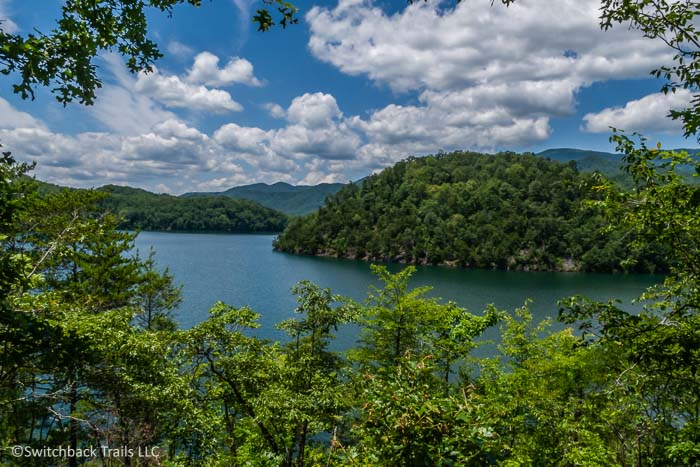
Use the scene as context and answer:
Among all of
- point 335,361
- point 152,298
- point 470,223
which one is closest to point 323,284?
point 152,298

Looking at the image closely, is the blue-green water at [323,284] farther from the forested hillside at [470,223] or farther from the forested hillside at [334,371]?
the forested hillside at [334,371]

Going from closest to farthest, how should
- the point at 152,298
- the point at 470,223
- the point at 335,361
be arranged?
the point at 335,361, the point at 152,298, the point at 470,223

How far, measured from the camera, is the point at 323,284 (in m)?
66.3

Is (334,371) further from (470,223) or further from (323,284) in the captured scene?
(470,223)

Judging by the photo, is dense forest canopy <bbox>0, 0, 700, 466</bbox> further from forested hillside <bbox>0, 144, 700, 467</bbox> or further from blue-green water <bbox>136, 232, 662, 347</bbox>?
blue-green water <bbox>136, 232, 662, 347</bbox>

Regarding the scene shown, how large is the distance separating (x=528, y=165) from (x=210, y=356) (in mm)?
155975

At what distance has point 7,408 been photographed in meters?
5.09

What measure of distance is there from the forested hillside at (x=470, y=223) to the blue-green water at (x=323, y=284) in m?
8.39

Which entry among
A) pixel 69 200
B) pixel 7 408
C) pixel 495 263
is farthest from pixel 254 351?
pixel 495 263

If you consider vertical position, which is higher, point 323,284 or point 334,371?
point 334,371

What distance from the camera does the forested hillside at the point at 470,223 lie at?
97.8 meters

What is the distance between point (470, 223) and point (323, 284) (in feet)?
215

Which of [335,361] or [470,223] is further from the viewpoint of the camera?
[470,223]

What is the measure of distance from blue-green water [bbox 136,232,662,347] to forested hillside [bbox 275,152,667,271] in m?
8.39
